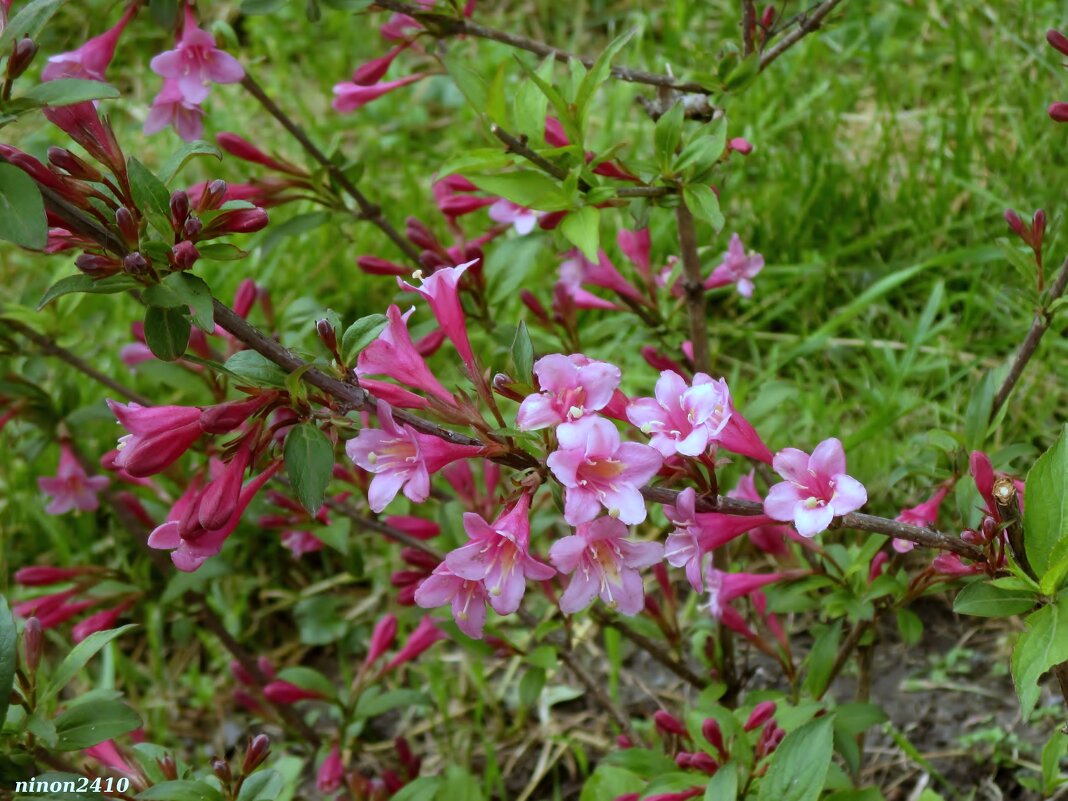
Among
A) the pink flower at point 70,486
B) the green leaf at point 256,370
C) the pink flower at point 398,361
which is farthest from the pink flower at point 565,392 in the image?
the pink flower at point 70,486

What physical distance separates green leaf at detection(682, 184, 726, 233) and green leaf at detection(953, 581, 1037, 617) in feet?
1.98

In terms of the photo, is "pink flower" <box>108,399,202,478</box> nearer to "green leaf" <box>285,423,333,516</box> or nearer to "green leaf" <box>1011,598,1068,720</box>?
"green leaf" <box>285,423,333,516</box>

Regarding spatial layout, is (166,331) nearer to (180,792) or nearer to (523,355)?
(523,355)

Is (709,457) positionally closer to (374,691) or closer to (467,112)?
(374,691)

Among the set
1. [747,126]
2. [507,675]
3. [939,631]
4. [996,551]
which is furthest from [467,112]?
[996,551]

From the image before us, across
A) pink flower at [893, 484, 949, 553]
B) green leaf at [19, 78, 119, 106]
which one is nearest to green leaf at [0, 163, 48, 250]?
green leaf at [19, 78, 119, 106]

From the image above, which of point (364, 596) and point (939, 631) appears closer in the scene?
point (939, 631)

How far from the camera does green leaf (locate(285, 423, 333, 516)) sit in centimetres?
133

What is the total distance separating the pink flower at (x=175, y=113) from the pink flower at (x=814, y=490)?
1.20 metres

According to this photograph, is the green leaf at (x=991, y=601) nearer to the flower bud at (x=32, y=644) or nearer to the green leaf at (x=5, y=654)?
the green leaf at (x=5, y=654)

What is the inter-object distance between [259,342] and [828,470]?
684 millimetres

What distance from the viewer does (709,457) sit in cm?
142

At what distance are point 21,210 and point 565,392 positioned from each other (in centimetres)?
61

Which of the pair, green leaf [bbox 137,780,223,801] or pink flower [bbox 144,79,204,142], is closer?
green leaf [bbox 137,780,223,801]
